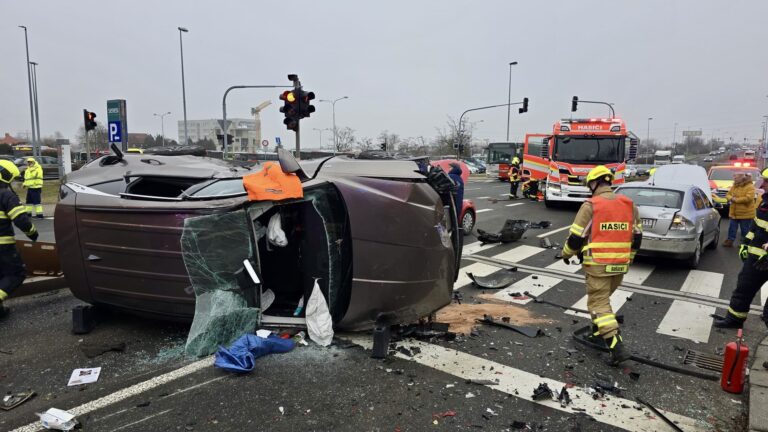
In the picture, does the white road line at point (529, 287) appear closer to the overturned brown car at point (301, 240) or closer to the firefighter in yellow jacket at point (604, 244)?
the firefighter in yellow jacket at point (604, 244)

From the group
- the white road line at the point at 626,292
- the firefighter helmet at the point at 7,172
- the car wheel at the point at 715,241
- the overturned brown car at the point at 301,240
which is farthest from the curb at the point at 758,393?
the firefighter helmet at the point at 7,172

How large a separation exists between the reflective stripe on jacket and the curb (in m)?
14.7

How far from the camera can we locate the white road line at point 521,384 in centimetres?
334

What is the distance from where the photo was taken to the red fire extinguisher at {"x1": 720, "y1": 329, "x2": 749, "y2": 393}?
3693mm

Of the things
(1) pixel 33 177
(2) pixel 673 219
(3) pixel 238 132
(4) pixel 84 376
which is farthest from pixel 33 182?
(3) pixel 238 132

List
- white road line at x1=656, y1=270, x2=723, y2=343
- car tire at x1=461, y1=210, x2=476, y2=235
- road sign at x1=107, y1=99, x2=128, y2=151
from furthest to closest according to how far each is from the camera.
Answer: road sign at x1=107, y1=99, x2=128, y2=151, car tire at x1=461, y1=210, x2=476, y2=235, white road line at x1=656, y1=270, x2=723, y2=343

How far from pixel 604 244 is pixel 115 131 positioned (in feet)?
46.0

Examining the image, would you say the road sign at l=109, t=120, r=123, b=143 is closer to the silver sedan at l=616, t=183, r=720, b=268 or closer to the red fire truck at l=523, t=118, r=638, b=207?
the silver sedan at l=616, t=183, r=720, b=268

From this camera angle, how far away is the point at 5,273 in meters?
5.29

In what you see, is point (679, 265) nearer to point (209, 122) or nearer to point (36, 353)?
point (36, 353)

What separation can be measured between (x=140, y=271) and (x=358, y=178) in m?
2.10

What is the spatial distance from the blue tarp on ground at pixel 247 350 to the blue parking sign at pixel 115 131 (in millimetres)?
12133

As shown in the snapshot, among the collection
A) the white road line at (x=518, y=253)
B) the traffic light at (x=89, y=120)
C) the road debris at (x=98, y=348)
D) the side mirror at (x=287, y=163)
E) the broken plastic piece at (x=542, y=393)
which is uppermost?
the traffic light at (x=89, y=120)

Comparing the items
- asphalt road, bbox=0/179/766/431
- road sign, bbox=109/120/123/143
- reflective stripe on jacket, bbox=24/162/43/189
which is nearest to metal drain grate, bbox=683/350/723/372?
asphalt road, bbox=0/179/766/431
